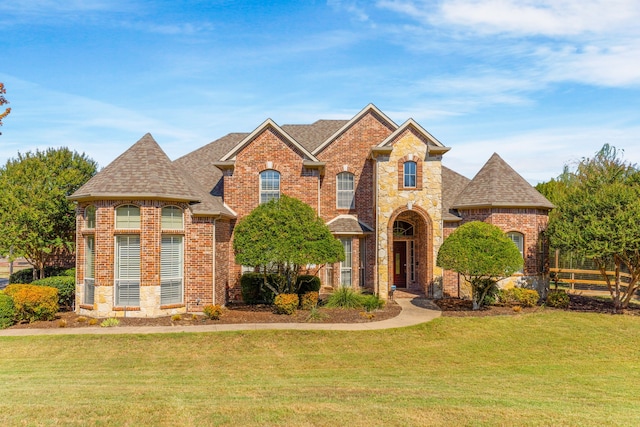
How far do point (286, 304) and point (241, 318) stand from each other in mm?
1874

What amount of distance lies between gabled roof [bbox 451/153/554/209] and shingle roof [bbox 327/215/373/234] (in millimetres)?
4844

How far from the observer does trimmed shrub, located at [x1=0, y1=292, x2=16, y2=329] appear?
15.8 metres

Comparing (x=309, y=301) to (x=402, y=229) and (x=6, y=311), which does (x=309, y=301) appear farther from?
(x=6, y=311)

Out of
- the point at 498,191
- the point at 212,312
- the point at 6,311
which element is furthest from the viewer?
the point at 498,191

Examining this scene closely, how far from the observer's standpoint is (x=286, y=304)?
17.7 meters

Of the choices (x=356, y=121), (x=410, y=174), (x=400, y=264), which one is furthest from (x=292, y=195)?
(x=400, y=264)

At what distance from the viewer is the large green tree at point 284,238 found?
17797mm

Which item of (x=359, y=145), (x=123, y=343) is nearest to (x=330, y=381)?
(x=123, y=343)

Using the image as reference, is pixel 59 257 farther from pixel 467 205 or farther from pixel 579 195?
pixel 579 195

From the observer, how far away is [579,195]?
19656mm

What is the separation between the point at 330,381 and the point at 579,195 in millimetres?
15363

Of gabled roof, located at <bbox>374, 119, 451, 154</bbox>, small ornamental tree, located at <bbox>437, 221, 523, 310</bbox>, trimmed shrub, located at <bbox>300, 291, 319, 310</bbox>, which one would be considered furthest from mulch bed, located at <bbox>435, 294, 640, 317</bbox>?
gabled roof, located at <bbox>374, 119, 451, 154</bbox>

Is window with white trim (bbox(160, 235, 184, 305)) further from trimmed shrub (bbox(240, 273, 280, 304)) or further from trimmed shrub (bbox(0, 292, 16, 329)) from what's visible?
trimmed shrub (bbox(0, 292, 16, 329))

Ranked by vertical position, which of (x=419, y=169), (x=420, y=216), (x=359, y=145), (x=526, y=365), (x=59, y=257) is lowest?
(x=526, y=365)
